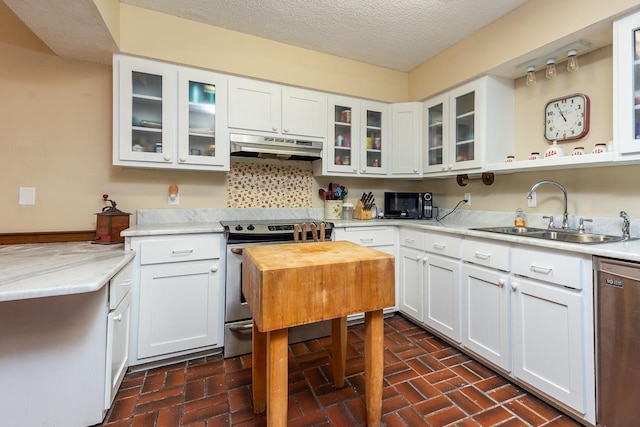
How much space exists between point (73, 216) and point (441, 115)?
3.33 meters

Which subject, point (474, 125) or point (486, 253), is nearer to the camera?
point (486, 253)

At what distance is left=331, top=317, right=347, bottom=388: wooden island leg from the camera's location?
171cm

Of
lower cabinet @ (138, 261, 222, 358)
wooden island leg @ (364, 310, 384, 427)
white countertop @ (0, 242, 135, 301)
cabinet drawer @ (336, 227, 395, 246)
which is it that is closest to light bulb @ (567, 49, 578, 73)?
cabinet drawer @ (336, 227, 395, 246)

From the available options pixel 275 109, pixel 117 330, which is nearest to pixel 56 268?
pixel 117 330

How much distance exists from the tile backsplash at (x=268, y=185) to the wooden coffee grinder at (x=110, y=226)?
850 mm

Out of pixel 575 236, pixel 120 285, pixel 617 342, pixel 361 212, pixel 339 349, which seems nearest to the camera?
pixel 617 342

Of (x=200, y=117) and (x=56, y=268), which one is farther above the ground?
(x=200, y=117)

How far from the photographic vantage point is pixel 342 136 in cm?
290

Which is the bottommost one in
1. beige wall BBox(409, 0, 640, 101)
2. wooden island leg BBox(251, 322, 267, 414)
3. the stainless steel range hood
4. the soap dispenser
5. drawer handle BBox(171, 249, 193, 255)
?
wooden island leg BBox(251, 322, 267, 414)

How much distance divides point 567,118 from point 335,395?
8.13 feet

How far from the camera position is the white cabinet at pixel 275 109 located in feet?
7.98

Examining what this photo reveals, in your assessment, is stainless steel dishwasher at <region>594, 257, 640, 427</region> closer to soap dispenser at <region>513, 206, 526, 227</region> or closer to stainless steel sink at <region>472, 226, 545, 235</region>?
stainless steel sink at <region>472, 226, 545, 235</region>

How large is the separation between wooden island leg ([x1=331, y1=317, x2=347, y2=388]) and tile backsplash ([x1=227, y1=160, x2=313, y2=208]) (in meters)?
1.49

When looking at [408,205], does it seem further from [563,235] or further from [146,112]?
[146,112]
